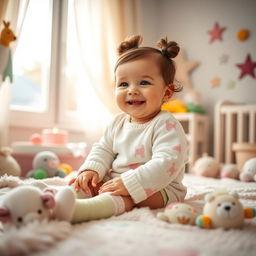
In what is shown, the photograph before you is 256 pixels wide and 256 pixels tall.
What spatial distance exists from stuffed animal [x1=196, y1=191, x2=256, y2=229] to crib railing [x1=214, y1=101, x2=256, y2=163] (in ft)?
5.67

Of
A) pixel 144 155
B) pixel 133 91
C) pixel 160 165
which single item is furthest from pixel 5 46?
pixel 160 165

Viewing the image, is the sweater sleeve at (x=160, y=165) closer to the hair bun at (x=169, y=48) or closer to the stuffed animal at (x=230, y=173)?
the hair bun at (x=169, y=48)

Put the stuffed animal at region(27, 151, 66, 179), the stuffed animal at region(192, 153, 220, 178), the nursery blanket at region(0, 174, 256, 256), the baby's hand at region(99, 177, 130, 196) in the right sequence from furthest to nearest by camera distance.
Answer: the stuffed animal at region(192, 153, 220, 178), the stuffed animal at region(27, 151, 66, 179), the baby's hand at region(99, 177, 130, 196), the nursery blanket at region(0, 174, 256, 256)

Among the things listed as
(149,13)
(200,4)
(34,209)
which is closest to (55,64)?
(149,13)

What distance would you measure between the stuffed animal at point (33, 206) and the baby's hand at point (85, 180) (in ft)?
0.92

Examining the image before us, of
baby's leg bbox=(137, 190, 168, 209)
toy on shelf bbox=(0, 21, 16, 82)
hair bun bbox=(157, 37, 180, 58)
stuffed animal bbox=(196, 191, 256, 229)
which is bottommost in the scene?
baby's leg bbox=(137, 190, 168, 209)

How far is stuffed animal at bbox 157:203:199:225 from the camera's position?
734mm

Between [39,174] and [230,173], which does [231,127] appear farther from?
[39,174]

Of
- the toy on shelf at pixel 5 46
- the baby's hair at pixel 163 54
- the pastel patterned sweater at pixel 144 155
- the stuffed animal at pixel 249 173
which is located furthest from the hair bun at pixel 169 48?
the stuffed animal at pixel 249 173

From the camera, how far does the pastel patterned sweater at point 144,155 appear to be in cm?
86

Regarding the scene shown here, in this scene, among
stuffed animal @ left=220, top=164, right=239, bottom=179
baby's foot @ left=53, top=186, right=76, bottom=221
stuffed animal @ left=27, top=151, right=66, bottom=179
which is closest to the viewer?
baby's foot @ left=53, top=186, right=76, bottom=221

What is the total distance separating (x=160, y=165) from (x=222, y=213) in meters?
0.23

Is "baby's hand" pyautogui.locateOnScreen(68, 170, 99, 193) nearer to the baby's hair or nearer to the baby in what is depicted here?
the baby

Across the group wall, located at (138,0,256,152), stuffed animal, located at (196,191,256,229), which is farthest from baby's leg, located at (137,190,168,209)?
wall, located at (138,0,256,152)
